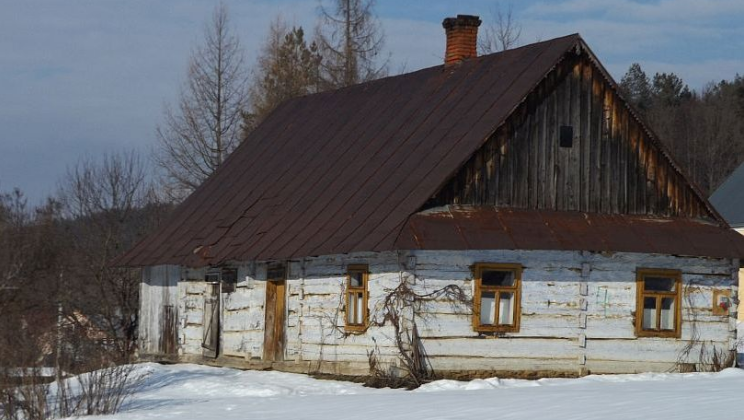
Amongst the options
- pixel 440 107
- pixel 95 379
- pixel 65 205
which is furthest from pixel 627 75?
pixel 95 379

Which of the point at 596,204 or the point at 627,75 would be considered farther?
the point at 627,75

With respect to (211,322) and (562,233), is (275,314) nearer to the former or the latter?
(211,322)

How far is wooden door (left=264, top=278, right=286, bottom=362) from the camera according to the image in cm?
2436

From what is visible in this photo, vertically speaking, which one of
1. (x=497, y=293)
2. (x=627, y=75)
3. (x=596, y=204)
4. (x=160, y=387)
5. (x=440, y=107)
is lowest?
(x=160, y=387)

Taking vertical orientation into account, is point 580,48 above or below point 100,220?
above

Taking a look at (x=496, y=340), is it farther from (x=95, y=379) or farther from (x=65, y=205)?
(x=65, y=205)

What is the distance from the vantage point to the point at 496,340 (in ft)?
70.7

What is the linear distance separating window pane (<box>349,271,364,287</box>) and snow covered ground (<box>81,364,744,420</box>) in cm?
175

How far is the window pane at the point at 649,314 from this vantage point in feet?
75.0

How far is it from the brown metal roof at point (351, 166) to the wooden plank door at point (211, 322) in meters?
0.92

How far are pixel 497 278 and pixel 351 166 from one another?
4.43m

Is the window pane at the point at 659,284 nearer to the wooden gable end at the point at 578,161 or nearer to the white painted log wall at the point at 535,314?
the white painted log wall at the point at 535,314

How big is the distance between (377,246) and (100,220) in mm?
22426

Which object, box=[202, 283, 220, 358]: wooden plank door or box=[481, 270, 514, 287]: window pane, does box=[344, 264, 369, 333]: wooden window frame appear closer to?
box=[481, 270, 514, 287]: window pane
